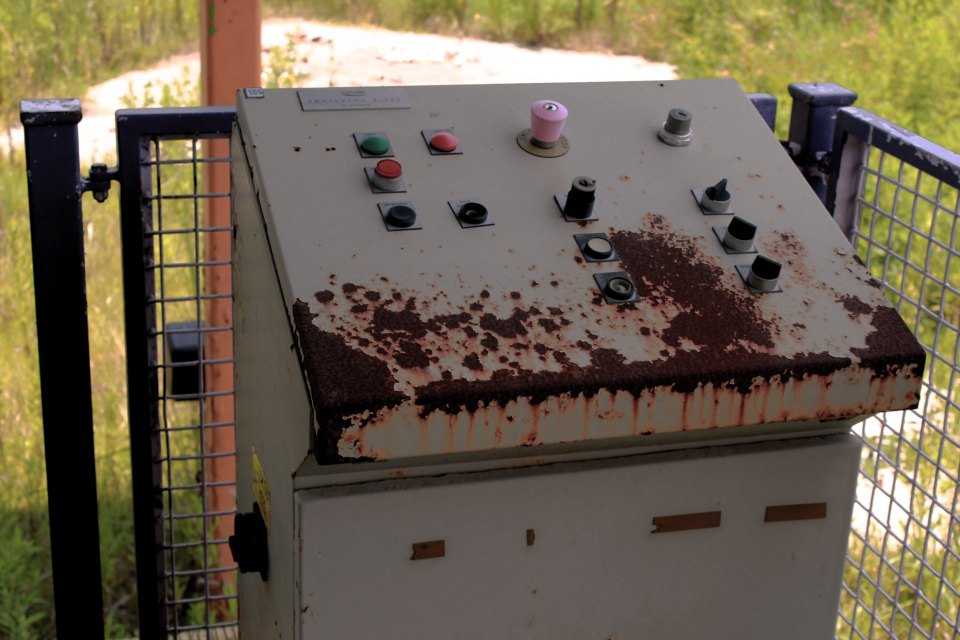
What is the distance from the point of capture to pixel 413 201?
4.45 feet

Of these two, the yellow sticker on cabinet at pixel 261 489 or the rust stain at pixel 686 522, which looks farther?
the yellow sticker on cabinet at pixel 261 489

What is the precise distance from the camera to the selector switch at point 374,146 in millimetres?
1398

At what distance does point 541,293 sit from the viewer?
1.30m

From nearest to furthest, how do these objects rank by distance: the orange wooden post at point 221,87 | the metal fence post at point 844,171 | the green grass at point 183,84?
1. the metal fence post at point 844,171
2. the orange wooden post at point 221,87
3. the green grass at point 183,84

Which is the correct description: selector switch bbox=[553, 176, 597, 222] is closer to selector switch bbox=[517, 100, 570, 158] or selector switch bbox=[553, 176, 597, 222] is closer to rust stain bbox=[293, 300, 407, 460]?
selector switch bbox=[517, 100, 570, 158]

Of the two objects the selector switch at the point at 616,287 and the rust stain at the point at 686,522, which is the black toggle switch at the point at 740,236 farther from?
the rust stain at the point at 686,522

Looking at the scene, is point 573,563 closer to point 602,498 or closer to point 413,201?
point 602,498

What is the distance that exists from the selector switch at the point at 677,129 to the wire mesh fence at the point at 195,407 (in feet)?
2.05

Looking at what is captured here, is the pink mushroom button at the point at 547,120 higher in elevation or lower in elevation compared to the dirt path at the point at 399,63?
higher

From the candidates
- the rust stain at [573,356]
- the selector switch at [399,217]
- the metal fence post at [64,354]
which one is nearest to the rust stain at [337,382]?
the rust stain at [573,356]

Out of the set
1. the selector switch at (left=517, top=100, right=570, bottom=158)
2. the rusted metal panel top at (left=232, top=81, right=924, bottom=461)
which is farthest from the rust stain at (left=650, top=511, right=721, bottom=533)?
the selector switch at (left=517, top=100, right=570, bottom=158)

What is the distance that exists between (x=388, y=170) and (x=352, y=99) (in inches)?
6.7

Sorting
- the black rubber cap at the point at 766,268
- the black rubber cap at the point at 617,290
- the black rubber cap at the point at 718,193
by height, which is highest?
the black rubber cap at the point at 718,193

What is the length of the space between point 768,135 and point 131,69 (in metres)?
4.04
